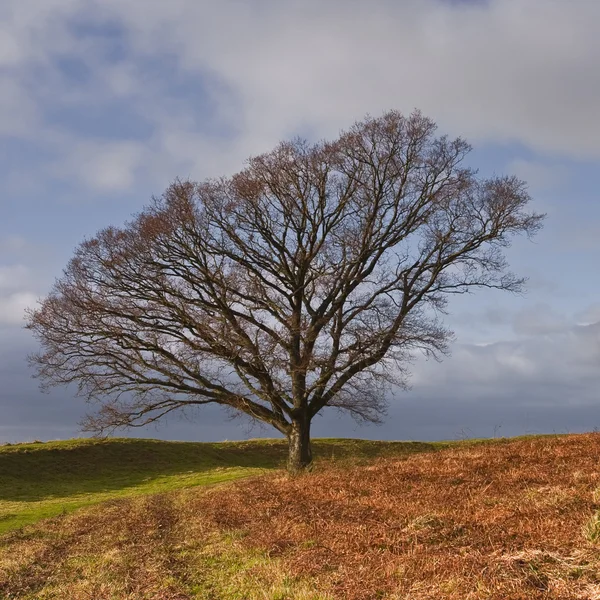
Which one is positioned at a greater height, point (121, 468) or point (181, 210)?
point (181, 210)

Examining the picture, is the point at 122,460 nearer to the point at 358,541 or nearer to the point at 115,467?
the point at 115,467

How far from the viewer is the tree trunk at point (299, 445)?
24800mm

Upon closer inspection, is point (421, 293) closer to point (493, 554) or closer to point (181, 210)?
point (181, 210)

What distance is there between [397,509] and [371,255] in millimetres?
14818

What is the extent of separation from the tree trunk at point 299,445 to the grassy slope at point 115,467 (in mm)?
2272

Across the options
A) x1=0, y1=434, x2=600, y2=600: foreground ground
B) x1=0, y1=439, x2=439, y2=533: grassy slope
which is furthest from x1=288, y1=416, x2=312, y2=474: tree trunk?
x1=0, y1=434, x2=600, y2=600: foreground ground

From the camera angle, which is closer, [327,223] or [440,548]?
Result: [440,548]

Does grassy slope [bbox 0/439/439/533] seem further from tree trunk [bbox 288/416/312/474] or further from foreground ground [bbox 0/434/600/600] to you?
foreground ground [bbox 0/434/600/600]

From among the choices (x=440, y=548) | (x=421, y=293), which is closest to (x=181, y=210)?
(x=421, y=293)

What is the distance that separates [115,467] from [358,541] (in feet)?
96.8

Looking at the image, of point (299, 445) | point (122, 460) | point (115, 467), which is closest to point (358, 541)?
point (299, 445)

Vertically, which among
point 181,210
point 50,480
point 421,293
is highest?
point 181,210

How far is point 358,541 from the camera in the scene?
10125 millimetres

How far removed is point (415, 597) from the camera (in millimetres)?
6918
